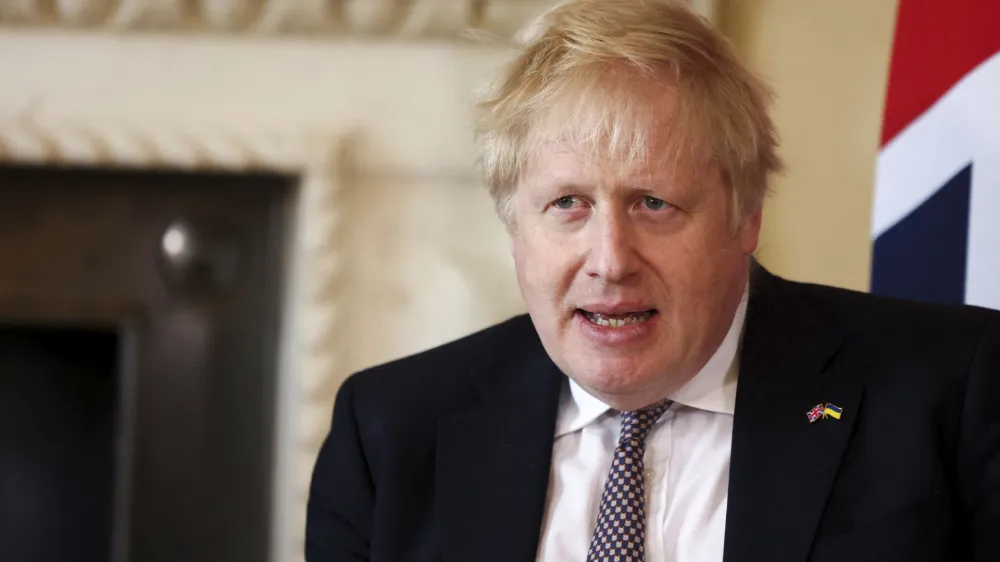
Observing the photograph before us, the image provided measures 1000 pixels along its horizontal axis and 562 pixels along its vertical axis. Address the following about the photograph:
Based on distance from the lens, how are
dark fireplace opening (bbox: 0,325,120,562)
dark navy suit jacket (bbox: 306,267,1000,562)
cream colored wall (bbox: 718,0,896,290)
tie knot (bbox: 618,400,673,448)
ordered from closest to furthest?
dark navy suit jacket (bbox: 306,267,1000,562), tie knot (bbox: 618,400,673,448), cream colored wall (bbox: 718,0,896,290), dark fireplace opening (bbox: 0,325,120,562)

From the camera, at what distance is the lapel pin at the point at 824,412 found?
3.61 ft

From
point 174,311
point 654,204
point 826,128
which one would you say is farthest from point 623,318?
point 174,311

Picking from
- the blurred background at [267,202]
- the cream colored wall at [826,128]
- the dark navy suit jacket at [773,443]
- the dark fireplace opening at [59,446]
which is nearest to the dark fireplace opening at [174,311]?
the blurred background at [267,202]

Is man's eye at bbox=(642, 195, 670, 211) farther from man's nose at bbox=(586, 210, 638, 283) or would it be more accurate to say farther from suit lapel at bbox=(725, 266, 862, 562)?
suit lapel at bbox=(725, 266, 862, 562)

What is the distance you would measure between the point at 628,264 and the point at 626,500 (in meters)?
0.25

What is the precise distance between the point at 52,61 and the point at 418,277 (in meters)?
0.82

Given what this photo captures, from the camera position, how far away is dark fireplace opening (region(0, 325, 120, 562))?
7.46 ft

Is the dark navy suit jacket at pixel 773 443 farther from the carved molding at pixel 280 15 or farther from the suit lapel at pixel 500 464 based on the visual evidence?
the carved molding at pixel 280 15

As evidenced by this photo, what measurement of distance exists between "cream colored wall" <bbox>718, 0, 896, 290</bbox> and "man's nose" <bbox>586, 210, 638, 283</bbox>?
1.00 meters

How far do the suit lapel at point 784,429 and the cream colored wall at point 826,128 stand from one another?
32.8 inches

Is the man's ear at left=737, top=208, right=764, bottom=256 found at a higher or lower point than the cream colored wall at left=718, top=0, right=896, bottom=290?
lower

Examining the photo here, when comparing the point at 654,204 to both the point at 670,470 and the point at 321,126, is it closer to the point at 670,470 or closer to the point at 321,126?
the point at 670,470

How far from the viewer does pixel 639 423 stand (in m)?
1.16

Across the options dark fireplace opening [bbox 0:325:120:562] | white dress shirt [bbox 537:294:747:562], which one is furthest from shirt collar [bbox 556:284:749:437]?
dark fireplace opening [bbox 0:325:120:562]
